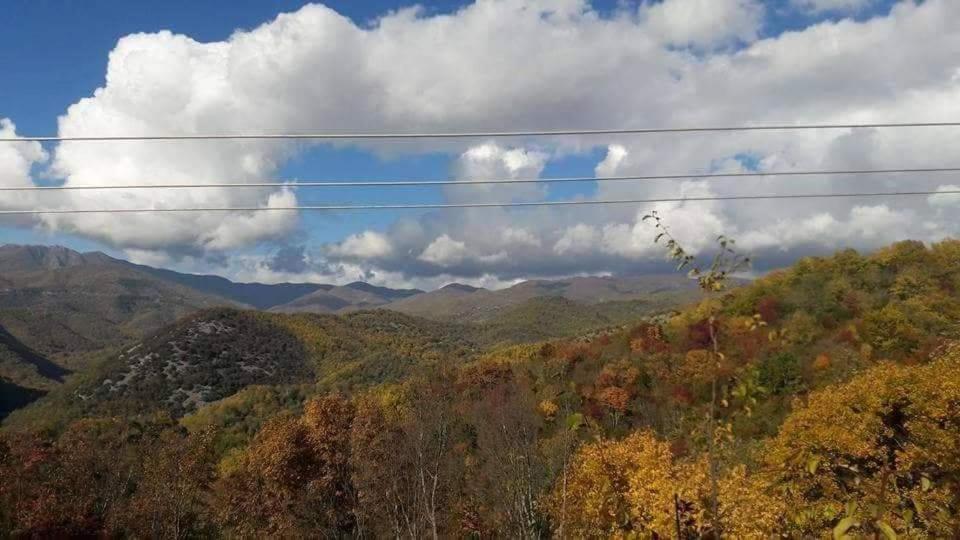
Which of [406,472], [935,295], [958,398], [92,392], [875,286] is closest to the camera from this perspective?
[958,398]

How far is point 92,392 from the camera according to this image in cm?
11425

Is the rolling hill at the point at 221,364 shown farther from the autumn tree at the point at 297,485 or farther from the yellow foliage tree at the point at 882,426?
the yellow foliage tree at the point at 882,426

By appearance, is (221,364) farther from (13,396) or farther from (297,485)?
(297,485)

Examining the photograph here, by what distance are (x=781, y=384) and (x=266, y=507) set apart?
4535cm

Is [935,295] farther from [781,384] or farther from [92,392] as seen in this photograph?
[92,392]

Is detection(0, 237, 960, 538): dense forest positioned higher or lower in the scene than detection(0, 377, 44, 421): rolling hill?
higher

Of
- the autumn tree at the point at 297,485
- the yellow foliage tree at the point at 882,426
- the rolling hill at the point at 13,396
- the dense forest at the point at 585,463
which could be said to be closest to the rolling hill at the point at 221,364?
the rolling hill at the point at 13,396

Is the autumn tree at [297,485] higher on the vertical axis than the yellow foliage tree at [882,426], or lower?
lower

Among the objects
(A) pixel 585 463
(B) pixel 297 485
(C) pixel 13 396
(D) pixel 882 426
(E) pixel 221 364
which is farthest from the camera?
(C) pixel 13 396

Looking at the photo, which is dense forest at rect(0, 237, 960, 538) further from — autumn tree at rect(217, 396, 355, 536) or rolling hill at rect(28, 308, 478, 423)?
rolling hill at rect(28, 308, 478, 423)

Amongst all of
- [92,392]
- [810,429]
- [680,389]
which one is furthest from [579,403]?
[92,392]

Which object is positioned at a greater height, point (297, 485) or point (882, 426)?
point (882, 426)

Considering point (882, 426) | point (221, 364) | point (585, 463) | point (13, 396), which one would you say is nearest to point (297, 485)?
point (585, 463)

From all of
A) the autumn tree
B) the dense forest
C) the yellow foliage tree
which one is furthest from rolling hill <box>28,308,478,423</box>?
the yellow foliage tree
